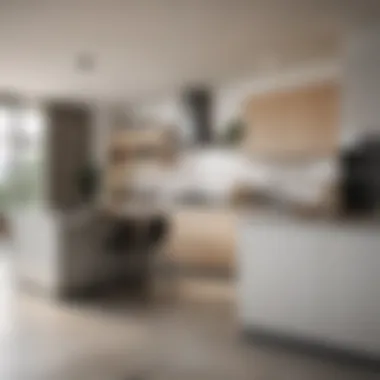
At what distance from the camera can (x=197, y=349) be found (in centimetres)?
366

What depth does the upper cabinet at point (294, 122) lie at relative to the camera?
596 centimetres

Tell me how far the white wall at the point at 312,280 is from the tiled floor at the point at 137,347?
221 millimetres

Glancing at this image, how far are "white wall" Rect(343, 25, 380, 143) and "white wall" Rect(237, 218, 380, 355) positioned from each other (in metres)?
1.81

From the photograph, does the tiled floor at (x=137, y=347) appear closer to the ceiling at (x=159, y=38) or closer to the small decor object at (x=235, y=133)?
the ceiling at (x=159, y=38)

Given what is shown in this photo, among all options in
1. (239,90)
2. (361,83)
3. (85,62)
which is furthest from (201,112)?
(361,83)

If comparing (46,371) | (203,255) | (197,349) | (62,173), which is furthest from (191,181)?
(46,371)

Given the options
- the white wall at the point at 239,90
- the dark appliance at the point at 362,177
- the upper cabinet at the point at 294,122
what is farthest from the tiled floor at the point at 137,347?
the white wall at the point at 239,90

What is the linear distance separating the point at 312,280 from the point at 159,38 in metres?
2.80

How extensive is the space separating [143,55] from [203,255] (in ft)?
8.98

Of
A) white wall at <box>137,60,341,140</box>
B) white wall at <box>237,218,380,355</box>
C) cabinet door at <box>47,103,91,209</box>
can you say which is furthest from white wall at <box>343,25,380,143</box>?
cabinet door at <box>47,103,91,209</box>

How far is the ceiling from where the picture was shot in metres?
4.10

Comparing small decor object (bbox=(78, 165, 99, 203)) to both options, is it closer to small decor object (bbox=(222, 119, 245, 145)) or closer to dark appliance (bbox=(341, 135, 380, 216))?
small decor object (bbox=(222, 119, 245, 145))

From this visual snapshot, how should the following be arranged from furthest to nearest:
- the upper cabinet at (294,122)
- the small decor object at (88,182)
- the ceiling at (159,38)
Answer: the small decor object at (88,182) → the upper cabinet at (294,122) → the ceiling at (159,38)

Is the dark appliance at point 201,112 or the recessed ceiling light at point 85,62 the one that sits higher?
the recessed ceiling light at point 85,62
